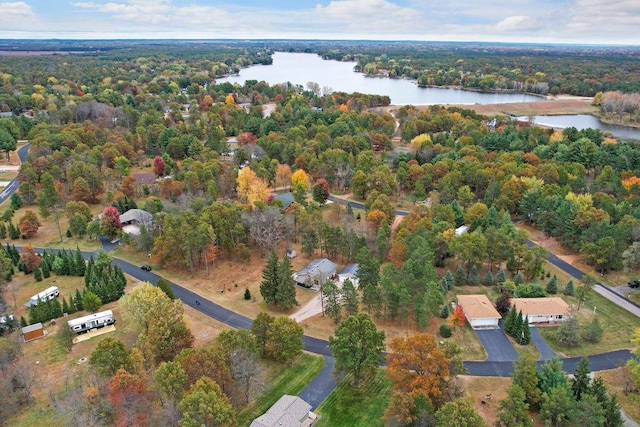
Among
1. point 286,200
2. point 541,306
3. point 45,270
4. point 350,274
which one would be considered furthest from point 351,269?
point 45,270

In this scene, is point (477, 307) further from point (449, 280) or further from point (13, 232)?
→ point (13, 232)

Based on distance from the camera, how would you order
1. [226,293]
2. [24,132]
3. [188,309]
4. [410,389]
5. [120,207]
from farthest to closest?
[24,132] → [120,207] → [226,293] → [188,309] → [410,389]

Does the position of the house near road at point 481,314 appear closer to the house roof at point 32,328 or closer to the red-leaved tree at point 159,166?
the house roof at point 32,328

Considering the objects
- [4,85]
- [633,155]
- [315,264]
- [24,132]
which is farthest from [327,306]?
[4,85]

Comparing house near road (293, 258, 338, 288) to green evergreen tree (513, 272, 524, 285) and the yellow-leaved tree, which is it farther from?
green evergreen tree (513, 272, 524, 285)

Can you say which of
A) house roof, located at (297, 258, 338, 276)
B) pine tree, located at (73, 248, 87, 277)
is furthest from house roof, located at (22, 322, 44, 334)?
house roof, located at (297, 258, 338, 276)

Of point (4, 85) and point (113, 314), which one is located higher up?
point (4, 85)

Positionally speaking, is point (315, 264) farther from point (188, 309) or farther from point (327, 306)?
point (188, 309)
